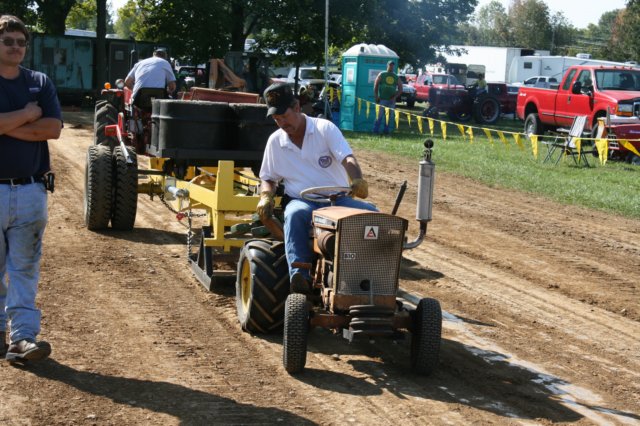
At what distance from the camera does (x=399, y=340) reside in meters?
6.11

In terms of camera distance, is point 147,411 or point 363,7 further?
point 363,7

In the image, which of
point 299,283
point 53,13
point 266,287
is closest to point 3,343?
point 266,287

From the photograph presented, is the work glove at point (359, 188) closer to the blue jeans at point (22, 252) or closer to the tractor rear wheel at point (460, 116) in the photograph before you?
the blue jeans at point (22, 252)

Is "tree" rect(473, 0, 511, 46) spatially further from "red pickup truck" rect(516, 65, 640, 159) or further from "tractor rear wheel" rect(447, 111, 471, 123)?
"red pickup truck" rect(516, 65, 640, 159)

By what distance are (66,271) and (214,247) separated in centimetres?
134

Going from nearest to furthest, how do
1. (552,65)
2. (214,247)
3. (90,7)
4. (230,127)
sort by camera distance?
(214,247) → (230,127) → (90,7) → (552,65)

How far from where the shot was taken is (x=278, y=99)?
6734 mm

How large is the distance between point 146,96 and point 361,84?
591 inches

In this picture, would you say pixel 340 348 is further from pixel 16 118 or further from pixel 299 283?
pixel 16 118

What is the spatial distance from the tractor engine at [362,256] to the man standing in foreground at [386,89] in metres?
18.7

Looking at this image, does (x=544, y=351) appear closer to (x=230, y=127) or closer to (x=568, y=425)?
(x=568, y=425)

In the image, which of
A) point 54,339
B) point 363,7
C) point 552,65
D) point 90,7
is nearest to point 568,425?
point 54,339

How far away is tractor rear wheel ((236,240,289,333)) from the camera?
677 cm

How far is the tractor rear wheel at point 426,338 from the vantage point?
241 inches
